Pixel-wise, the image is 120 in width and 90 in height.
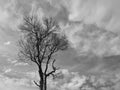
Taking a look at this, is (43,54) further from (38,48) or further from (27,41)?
(27,41)

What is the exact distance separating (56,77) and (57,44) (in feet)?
17.5

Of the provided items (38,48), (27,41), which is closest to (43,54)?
(38,48)

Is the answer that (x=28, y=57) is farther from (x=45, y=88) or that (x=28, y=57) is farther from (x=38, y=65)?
(x=45, y=88)

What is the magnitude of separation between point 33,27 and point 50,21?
9.14 feet

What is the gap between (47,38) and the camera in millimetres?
33406

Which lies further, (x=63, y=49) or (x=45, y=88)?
(x=63, y=49)

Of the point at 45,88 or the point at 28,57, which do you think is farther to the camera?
the point at 28,57

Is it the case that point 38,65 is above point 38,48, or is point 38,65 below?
below

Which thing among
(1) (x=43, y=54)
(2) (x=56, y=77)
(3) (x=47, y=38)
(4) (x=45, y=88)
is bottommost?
(4) (x=45, y=88)

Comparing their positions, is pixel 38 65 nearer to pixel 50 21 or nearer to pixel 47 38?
pixel 47 38

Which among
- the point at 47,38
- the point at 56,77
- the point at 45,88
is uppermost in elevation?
the point at 47,38

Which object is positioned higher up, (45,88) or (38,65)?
(38,65)

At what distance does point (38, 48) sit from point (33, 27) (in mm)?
3331

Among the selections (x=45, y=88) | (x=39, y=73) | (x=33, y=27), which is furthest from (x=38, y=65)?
(x=33, y=27)
